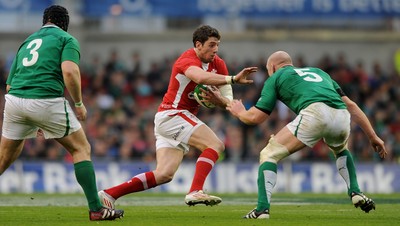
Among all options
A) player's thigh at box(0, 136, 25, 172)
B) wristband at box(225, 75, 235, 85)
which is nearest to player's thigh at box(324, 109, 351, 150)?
wristband at box(225, 75, 235, 85)

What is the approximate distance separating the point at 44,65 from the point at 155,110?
16156mm

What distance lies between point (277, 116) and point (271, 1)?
151 inches

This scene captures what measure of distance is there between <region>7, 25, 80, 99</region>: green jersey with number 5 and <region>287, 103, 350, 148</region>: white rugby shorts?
9.00 ft

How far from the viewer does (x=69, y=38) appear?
11203 millimetres

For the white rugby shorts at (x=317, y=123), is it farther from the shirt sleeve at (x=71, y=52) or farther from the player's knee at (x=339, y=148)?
the shirt sleeve at (x=71, y=52)

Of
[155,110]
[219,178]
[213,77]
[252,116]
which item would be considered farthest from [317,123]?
[155,110]

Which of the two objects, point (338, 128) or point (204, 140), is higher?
point (338, 128)

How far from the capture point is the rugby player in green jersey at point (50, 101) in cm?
1103

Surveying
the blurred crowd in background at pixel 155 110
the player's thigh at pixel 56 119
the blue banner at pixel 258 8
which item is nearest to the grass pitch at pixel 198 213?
the player's thigh at pixel 56 119

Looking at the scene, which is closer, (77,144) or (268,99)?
(77,144)

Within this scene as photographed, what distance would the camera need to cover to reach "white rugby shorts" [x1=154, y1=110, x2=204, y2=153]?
12.8 m

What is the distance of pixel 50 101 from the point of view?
36.3ft

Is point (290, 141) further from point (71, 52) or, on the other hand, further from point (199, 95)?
point (71, 52)

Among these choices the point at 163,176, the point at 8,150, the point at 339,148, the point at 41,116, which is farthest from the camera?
the point at 163,176
